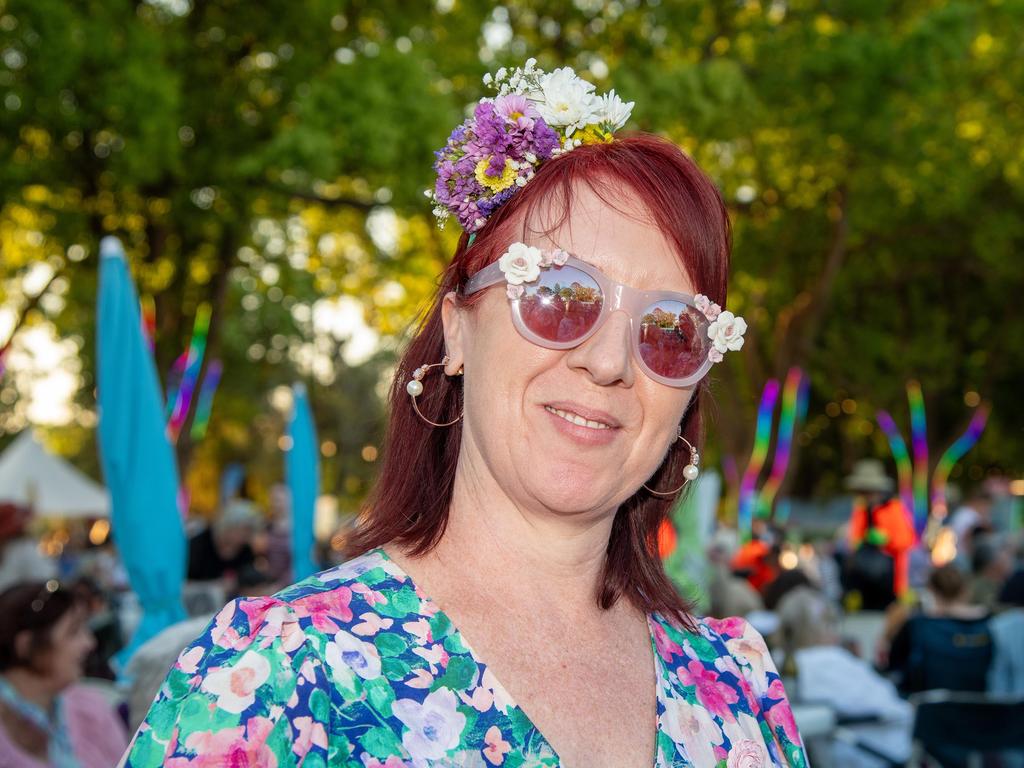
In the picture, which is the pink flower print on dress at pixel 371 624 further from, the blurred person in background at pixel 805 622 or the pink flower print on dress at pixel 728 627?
the blurred person in background at pixel 805 622

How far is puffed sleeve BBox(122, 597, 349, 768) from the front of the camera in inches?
55.3

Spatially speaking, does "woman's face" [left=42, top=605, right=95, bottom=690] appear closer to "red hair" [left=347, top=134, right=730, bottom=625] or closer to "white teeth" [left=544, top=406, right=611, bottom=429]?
"red hair" [left=347, top=134, right=730, bottom=625]

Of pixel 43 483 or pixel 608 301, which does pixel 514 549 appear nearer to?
pixel 608 301

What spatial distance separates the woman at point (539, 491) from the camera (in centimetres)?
157

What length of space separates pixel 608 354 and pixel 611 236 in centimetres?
18

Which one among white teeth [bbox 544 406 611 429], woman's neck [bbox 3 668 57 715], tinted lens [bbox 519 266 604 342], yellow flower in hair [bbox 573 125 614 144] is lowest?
woman's neck [bbox 3 668 57 715]

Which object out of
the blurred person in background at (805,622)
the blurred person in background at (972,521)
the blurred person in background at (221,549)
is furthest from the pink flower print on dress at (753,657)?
the blurred person in background at (972,521)

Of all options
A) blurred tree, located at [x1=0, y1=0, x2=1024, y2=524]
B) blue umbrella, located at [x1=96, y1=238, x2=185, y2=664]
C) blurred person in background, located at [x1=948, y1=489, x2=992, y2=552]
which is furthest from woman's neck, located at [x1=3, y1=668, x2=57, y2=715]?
blurred person in background, located at [x1=948, y1=489, x2=992, y2=552]

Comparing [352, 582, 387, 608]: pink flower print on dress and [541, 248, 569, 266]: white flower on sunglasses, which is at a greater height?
[541, 248, 569, 266]: white flower on sunglasses

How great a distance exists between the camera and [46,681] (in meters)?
4.82

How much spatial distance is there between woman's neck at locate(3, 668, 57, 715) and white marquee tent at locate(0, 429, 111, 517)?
46.7 ft

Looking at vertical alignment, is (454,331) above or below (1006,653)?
above

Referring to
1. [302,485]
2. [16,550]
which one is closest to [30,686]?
[16,550]

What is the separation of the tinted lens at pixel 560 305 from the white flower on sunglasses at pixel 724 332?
21cm
